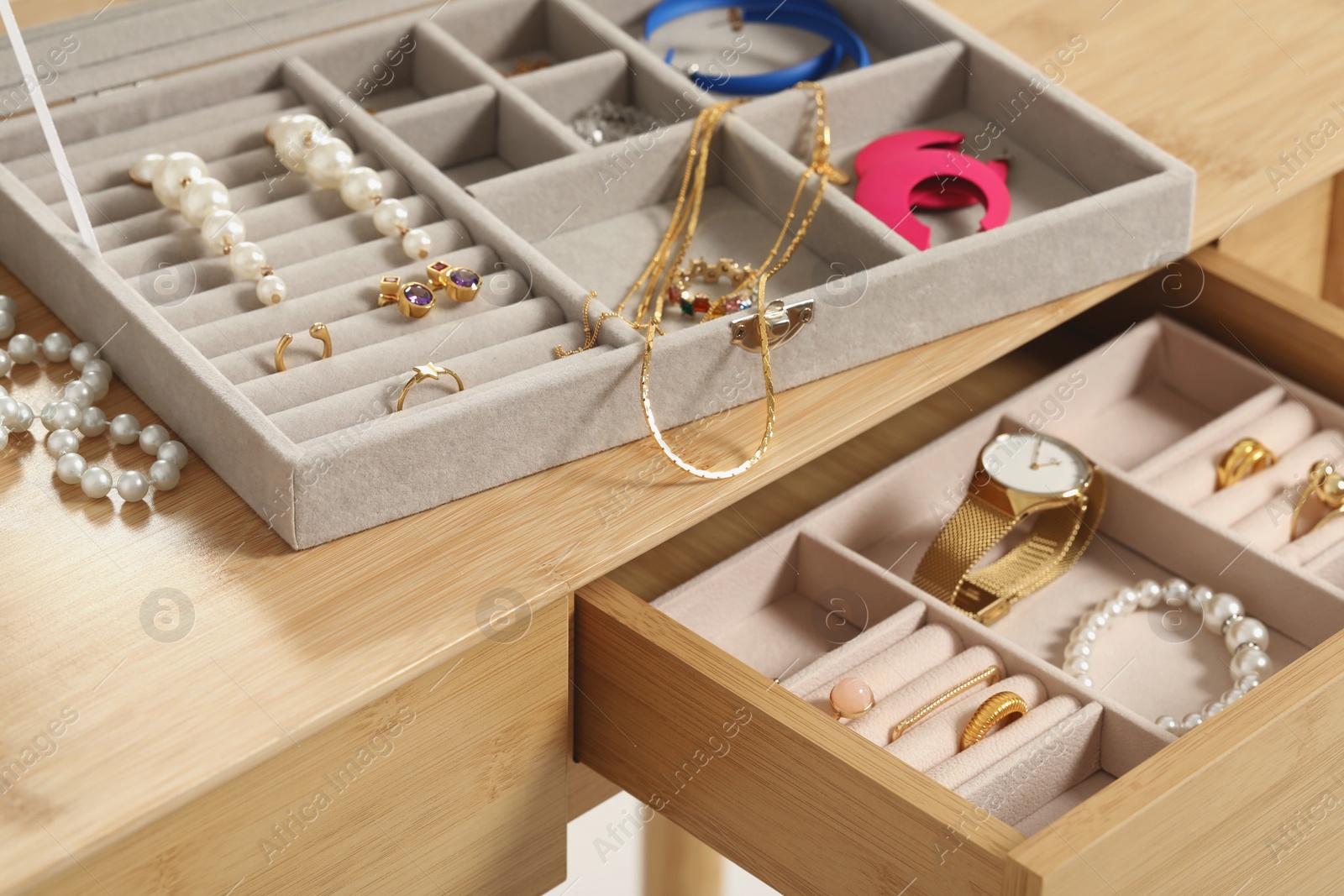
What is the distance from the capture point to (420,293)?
111 cm

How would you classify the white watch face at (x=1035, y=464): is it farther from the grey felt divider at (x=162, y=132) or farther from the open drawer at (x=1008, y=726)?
the grey felt divider at (x=162, y=132)

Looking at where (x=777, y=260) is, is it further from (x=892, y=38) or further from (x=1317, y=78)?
(x=1317, y=78)

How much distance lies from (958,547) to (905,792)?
354 mm

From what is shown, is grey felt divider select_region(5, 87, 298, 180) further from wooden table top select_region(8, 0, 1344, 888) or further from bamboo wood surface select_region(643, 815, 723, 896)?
bamboo wood surface select_region(643, 815, 723, 896)

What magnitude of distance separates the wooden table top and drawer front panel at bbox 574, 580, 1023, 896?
0.25 ft

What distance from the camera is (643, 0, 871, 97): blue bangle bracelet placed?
1.42 meters

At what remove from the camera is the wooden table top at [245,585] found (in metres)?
0.84

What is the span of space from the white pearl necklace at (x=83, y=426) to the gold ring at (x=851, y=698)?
48 centimetres

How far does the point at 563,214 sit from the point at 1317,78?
79 cm

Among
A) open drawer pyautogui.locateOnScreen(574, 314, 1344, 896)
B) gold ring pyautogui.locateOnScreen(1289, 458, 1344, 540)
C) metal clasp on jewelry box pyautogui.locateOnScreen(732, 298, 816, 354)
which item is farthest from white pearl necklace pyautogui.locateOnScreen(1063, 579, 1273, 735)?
metal clasp on jewelry box pyautogui.locateOnScreen(732, 298, 816, 354)

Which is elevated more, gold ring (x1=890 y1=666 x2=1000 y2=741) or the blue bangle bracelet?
the blue bangle bracelet

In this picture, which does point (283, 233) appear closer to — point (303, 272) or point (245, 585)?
point (303, 272)

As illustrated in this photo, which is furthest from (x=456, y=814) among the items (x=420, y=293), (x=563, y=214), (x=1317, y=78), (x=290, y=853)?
(x=1317, y=78)

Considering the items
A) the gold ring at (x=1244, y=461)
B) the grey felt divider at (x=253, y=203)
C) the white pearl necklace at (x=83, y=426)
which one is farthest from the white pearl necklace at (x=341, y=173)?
the gold ring at (x=1244, y=461)
